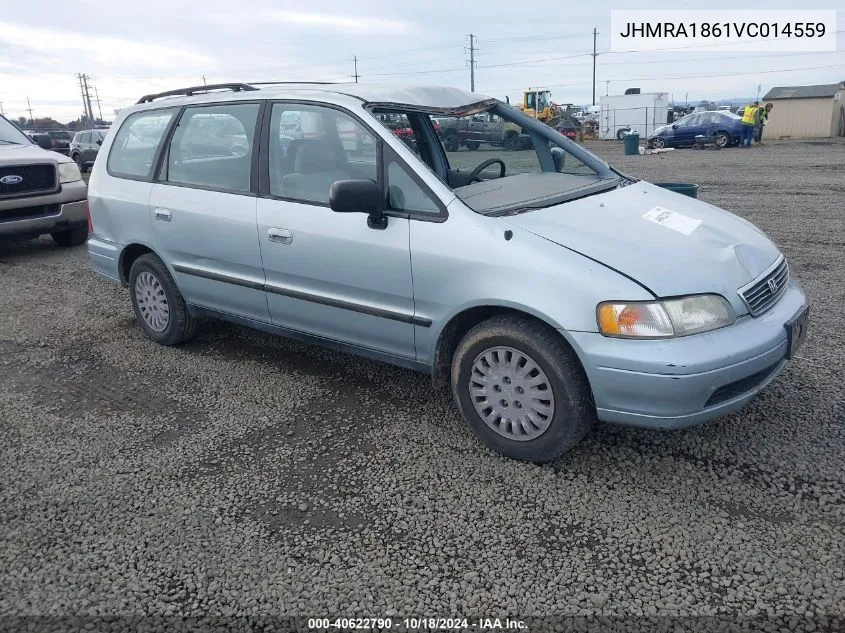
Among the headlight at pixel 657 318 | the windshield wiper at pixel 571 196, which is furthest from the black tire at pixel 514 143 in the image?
the headlight at pixel 657 318

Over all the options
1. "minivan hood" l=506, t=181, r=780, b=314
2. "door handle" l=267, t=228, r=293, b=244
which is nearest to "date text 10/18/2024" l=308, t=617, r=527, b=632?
"minivan hood" l=506, t=181, r=780, b=314

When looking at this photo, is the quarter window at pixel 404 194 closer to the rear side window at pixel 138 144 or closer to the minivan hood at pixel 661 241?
the minivan hood at pixel 661 241

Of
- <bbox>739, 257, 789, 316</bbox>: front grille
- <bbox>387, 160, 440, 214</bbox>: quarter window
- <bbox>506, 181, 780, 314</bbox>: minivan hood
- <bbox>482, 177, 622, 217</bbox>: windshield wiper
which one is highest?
<bbox>387, 160, 440, 214</bbox>: quarter window

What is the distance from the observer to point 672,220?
352cm

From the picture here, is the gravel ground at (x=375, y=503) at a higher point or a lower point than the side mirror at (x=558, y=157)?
lower

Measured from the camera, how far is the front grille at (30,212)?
8.27 metres

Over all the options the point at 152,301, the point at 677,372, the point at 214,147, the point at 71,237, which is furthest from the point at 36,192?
the point at 677,372

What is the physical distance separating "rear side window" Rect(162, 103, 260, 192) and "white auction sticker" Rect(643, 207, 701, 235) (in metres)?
2.34

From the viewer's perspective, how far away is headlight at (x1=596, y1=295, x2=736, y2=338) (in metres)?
2.85

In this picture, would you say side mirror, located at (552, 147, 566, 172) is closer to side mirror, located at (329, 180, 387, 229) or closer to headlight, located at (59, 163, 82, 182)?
side mirror, located at (329, 180, 387, 229)

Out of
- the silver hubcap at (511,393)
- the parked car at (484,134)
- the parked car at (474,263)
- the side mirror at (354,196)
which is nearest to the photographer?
the parked car at (474,263)

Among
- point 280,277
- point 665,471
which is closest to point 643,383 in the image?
point 665,471

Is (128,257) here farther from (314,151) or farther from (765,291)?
(765,291)

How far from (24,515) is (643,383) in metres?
2.75
